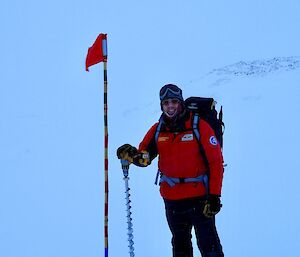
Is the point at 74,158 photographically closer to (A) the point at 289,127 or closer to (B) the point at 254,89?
(A) the point at 289,127

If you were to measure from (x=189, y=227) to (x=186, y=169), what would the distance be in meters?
0.61

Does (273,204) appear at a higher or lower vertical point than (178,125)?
lower

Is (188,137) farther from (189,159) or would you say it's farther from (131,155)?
(131,155)

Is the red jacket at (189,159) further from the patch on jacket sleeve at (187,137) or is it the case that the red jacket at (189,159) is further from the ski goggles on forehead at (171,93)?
the ski goggles on forehead at (171,93)

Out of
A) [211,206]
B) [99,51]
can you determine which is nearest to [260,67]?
[99,51]

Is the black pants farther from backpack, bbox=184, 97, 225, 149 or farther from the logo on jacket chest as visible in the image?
backpack, bbox=184, 97, 225, 149

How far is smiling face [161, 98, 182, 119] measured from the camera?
409cm

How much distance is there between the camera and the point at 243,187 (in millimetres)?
8539

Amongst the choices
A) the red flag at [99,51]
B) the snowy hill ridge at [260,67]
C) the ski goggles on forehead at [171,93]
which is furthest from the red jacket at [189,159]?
the snowy hill ridge at [260,67]

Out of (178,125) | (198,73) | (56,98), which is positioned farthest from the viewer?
(198,73)

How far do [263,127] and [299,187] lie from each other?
4.08m

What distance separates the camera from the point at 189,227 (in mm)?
4266

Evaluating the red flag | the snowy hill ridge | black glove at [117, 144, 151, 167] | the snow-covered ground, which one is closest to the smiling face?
black glove at [117, 144, 151, 167]

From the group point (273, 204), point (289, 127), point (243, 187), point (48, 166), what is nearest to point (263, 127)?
point (289, 127)
